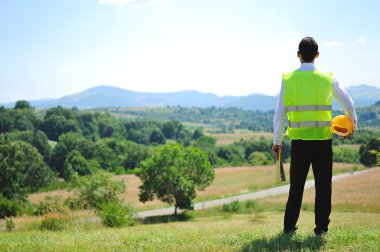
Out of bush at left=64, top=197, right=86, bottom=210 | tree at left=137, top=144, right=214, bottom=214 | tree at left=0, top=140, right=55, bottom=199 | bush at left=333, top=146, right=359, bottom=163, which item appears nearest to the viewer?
bush at left=64, top=197, right=86, bottom=210

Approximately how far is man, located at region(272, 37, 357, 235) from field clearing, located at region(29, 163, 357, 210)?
4130 cm

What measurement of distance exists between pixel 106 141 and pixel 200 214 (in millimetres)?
79108

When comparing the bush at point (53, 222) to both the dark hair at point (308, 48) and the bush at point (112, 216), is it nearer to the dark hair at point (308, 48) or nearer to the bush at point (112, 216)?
the bush at point (112, 216)

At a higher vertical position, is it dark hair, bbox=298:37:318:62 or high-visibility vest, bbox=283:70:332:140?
dark hair, bbox=298:37:318:62

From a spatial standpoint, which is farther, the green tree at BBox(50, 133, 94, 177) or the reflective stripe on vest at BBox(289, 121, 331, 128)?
the green tree at BBox(50, 133, 94, 177)

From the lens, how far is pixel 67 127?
14075 centimetres

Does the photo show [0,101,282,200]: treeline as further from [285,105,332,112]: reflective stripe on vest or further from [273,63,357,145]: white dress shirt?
[285,105,332,112]: reflective stripe on vest

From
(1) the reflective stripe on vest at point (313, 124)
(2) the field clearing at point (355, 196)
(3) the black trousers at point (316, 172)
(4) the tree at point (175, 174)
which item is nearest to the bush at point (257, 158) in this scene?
(2) the field clearing at point (355, 196)

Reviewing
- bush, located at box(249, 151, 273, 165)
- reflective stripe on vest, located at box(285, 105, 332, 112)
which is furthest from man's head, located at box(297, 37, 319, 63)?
bush, located at box(249, 151, 273, 165)

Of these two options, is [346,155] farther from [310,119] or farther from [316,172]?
[310,119]

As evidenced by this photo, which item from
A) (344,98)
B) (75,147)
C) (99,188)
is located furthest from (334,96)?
(75,147)

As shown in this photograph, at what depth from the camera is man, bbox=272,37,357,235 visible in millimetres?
6379

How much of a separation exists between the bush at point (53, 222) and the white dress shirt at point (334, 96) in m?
10.8

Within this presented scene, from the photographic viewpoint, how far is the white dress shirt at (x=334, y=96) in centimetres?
648
